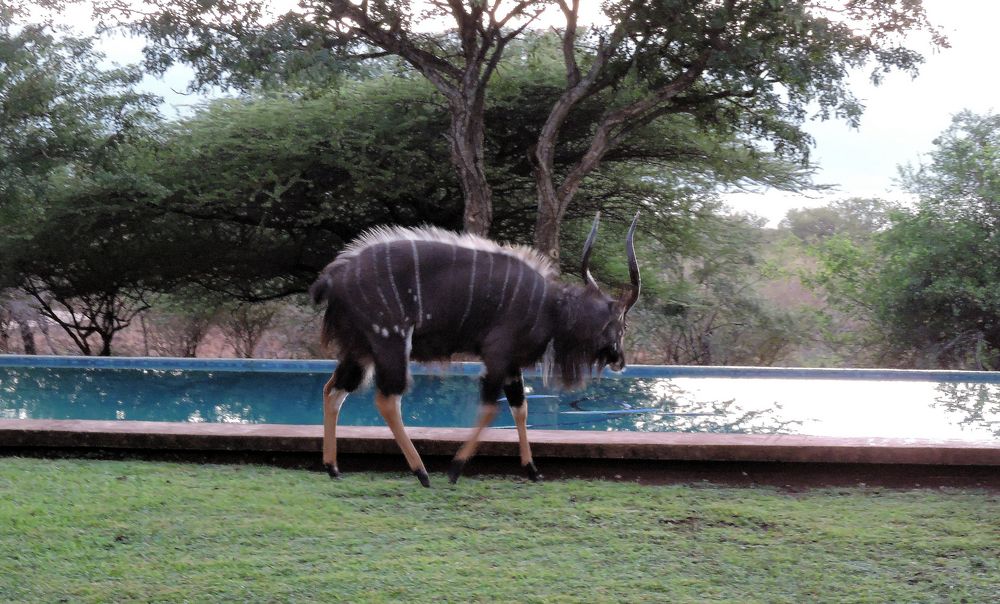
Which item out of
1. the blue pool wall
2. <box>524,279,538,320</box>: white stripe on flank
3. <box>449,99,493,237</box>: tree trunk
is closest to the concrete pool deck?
<box>524,279,538,320</box>: white stripe on flank

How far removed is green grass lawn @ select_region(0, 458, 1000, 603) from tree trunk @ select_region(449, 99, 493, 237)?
6.90 metres

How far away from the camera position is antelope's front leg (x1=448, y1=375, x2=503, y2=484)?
475 centimetres

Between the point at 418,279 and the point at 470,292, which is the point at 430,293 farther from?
the point at 470,292

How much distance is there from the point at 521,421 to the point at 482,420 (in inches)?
11.3

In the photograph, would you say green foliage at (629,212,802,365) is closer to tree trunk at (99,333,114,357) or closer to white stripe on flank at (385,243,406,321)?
tree trunk at (99,333,114,357)

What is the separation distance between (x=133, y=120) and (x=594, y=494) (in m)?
9.66

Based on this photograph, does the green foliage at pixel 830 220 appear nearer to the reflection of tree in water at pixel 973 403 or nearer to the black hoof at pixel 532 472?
the reflection of tree in water at pixel 973 403

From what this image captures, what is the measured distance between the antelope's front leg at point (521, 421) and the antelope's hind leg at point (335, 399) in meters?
0.75

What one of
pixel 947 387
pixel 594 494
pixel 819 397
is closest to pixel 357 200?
pixel 819 397

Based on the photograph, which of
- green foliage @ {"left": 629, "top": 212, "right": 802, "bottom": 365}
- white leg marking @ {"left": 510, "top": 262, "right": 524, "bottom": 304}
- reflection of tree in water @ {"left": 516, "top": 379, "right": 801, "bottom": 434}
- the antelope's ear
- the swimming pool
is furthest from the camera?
green foliage @ {"left": 629, "top": 212, "right": 802, "bottom": 365}

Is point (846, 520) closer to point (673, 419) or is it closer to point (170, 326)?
point (673, 419)

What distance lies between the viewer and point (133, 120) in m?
12.3

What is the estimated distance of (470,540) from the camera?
3828mm

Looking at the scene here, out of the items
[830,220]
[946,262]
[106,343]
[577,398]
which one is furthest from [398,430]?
[830,220]
